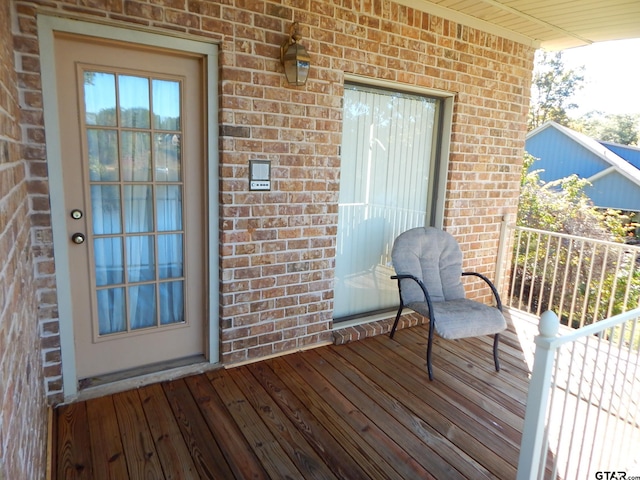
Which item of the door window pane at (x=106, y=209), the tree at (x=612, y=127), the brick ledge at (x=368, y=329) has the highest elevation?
the tree at (x=612, y=127)

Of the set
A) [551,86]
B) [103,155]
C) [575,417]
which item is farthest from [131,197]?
[551,86]

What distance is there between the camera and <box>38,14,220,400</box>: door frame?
2057 mm

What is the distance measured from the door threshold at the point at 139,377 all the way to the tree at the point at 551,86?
2051 cm

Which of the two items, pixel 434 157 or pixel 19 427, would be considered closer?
pixel 19 427

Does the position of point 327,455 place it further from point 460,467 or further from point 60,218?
point 60,218

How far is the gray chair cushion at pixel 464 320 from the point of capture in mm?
2678

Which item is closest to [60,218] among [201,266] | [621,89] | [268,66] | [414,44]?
[201,266]

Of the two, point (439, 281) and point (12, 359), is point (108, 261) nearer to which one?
point (12, 359)

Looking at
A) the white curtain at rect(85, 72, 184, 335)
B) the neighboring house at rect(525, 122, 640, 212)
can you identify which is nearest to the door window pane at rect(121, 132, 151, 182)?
the white curtain at rect(85, 72, 184, 335)

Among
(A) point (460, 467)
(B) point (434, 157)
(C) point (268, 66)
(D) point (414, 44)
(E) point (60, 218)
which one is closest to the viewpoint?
(A) point (460, 467)

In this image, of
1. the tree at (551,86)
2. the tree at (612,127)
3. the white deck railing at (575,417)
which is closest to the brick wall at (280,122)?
the white deck railing at (575,417)

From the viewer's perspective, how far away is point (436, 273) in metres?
3.26

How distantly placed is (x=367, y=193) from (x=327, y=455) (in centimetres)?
204

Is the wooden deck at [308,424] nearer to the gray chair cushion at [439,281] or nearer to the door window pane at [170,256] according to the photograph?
the gray chair cushion at [439,281]
